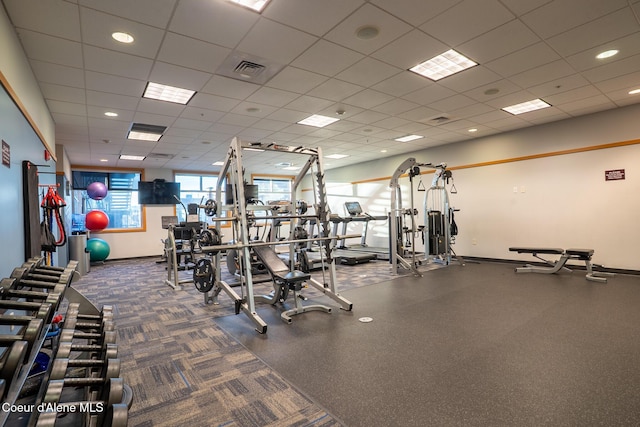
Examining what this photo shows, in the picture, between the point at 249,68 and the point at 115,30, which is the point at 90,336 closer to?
the point at 115,30

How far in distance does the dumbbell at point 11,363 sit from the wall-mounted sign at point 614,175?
778 cm

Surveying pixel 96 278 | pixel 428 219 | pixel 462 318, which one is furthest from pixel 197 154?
pixel 462 318

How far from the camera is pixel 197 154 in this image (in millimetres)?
8250

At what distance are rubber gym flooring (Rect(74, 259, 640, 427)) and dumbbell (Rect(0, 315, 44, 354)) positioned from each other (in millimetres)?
1043

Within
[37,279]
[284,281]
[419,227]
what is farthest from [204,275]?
[419,227]

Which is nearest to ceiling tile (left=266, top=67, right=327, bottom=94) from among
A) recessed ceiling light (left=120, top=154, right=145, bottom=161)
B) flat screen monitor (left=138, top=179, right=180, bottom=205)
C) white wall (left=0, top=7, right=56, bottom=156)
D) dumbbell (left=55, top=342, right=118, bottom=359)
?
white wall (left=0, top=7, right=56, bottom=156)

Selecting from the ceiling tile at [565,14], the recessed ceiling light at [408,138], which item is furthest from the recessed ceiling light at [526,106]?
the ceiling tile at [565,14]

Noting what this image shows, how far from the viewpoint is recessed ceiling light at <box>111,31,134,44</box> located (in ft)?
9.61

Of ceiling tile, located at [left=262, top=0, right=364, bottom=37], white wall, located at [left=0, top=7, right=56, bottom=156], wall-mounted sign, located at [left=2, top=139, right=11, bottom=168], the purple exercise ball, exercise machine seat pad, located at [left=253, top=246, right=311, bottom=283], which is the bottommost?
exercise machine seat pad, located at [left=253, top=246, right=311, bottom=283]

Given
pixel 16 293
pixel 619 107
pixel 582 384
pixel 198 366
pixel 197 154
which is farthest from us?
pixel 197 154

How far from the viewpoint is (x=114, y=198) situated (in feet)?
31.5

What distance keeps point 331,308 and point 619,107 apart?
20.2 feet

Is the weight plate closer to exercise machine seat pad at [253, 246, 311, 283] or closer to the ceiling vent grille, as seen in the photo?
exercise machine seat pad at [253, 246, 311, 283]

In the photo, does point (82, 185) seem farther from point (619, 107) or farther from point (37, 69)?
point (619, 107)
